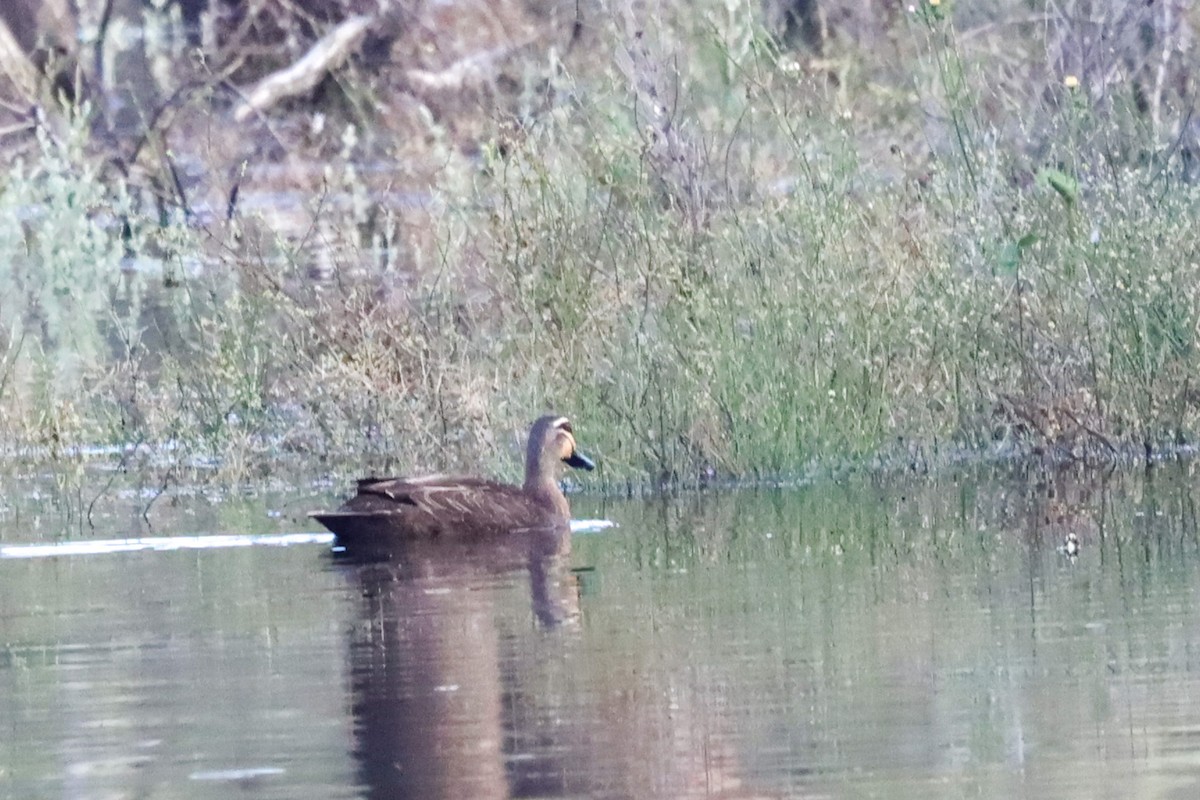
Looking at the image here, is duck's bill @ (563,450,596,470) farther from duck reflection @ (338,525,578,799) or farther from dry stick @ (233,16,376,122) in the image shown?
dry stick @ (233,16,376,122)

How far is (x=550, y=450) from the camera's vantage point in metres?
12.7

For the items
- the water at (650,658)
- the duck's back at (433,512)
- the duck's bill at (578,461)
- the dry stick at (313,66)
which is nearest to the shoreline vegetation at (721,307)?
the duck's bill at (578,461)

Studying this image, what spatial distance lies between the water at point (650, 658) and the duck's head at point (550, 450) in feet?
0.90

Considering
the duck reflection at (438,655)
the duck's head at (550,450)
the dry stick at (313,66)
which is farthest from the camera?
the dry stick at (313,66)

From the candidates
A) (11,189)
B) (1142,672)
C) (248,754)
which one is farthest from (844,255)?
(11,189)

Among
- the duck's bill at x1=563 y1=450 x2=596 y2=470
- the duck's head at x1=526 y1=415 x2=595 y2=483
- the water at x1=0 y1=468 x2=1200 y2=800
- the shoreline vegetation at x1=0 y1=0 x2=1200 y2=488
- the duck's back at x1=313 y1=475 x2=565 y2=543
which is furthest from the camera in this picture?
the shoreline vegetation at x1=0 y1=0 x2=1200 y2=488

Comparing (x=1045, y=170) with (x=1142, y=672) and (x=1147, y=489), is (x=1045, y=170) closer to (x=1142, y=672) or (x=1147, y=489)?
(x=1147, y=489)

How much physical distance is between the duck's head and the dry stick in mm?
13724

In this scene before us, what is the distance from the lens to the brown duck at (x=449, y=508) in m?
11.9

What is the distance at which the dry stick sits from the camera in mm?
26156

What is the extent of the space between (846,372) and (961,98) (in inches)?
94.7

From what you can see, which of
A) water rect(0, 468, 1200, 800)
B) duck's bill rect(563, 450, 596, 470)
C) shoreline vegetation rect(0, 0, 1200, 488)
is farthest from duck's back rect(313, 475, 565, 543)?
shoreline vegetation rect(0, 0, 1200, 488)

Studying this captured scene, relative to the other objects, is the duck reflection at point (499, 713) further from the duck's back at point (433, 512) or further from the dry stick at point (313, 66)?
the dry stick at point (313, 66)

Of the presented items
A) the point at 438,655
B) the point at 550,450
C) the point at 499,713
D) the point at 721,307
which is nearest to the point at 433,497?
the point at 550,450
